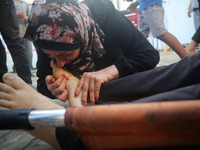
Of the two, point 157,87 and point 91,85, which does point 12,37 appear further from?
point 157,87

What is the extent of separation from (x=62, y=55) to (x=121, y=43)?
384 mm

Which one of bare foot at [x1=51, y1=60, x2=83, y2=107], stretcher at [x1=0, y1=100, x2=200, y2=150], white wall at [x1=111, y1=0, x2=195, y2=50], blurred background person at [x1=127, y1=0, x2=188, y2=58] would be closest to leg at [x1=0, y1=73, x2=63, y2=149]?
bare foot at [x1=51, y1=60, x2=83, y2=107]

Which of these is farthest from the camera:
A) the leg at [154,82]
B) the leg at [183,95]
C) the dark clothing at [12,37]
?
the dark clothing at [12,37]

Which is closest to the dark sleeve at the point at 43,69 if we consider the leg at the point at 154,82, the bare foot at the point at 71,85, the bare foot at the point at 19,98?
the bare foot at the point at 71,85

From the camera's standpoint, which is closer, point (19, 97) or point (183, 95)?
point (183, 95)

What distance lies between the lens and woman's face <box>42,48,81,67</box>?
36.6 inches

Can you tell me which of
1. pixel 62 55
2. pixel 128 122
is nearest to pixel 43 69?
pixel 62 55

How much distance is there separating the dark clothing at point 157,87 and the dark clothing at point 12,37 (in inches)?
44.6

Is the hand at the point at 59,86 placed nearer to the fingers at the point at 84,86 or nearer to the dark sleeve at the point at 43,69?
the fingers at the point at 84,86

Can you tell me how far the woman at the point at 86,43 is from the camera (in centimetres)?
89

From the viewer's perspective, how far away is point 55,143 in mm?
573

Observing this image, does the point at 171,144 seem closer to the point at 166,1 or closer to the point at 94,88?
the point at 94,88

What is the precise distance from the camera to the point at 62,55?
951mm

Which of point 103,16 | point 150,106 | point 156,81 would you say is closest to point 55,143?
point 150,106
